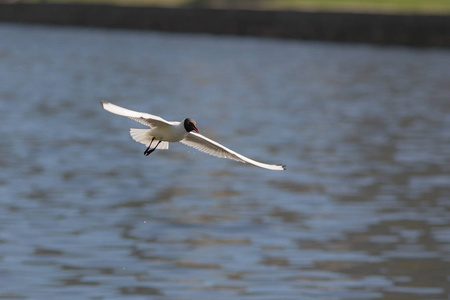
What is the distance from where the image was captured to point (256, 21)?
286 ft

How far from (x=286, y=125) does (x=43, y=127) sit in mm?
8551

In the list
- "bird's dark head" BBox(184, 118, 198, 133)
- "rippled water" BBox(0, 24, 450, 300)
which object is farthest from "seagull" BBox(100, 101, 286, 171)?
"rippled water" BBox(0, 24, 450, 300)

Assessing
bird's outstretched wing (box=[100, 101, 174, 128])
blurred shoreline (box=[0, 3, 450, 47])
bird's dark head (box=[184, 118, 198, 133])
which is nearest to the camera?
bird's outstretched wing (box=[100, 101, 174, 128])

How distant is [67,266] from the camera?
17.2 metres

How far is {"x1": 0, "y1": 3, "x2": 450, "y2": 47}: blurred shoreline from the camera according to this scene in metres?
76.9

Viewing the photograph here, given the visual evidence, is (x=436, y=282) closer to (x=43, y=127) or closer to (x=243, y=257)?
(x=243, y=257)

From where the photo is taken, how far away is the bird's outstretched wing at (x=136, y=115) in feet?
37.2

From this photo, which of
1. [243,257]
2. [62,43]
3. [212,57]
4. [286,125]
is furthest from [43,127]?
[62,43]

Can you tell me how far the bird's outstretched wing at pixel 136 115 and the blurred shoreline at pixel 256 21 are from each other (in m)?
63.1

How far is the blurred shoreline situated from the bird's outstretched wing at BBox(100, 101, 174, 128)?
63.1 meters

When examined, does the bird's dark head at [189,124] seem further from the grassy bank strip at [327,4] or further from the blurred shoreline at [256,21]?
the grassy bank strip at [327,4]

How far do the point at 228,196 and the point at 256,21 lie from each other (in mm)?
63945

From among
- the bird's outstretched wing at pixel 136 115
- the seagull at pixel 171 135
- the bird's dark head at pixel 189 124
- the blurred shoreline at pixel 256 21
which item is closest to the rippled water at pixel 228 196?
the seagull at pixel 171 135

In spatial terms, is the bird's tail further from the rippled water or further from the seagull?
the rippled water
